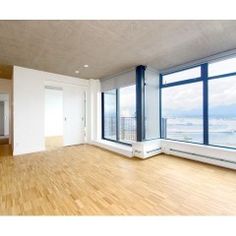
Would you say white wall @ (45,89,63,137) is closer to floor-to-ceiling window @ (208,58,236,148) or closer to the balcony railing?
the balcony railing

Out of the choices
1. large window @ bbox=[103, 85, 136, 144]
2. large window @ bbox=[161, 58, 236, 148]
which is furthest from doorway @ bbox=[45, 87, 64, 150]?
large window @ bbox=[161, 58, 236, 148]

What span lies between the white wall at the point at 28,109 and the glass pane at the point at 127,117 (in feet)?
8.78

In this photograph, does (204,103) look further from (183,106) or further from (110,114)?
(110,114)

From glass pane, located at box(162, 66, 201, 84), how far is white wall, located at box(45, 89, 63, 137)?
244 inches

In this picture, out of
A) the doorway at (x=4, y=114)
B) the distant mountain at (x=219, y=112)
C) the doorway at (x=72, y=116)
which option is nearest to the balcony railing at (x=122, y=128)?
the doorway at (x=72, y=116)

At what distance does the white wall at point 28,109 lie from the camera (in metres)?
4.34

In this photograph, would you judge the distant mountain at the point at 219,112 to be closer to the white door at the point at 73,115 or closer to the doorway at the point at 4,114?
the white door at the point at 73,115

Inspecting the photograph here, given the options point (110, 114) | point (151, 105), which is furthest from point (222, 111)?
point (110, 114)

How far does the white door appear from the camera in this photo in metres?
5.61

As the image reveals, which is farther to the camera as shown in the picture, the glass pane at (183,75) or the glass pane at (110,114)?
the glass pane at (110,114)

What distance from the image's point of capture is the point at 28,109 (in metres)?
4.54
